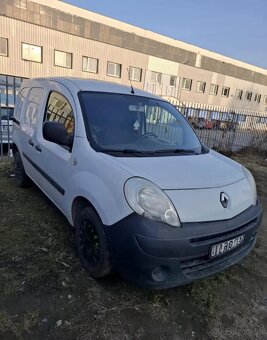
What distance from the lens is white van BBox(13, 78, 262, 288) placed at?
2.02m

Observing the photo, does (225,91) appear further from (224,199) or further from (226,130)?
(224,199)

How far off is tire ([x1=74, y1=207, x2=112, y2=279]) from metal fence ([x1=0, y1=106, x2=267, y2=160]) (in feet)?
22.5

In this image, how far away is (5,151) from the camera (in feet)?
22.5

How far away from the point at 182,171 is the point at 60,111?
5.54 feet

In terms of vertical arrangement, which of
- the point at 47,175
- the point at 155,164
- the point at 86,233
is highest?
the point at 155,164

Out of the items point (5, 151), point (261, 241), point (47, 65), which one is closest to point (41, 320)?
point (261, 241)

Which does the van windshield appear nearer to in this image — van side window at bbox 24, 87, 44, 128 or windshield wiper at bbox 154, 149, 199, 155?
windshield wiper at bbox 154, 149, 199, 155

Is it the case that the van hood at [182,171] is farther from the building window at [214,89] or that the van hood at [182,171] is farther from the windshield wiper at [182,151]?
the building window at [214,89]

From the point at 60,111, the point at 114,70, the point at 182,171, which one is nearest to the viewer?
the point at 182,171

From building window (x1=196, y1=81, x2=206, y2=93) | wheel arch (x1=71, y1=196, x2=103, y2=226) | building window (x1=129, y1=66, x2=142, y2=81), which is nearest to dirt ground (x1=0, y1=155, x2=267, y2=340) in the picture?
wheel arch (x1=71, y1=196, x2=103, y2=226)

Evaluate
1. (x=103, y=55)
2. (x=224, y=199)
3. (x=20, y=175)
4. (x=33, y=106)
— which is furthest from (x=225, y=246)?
(x=103, y=55)

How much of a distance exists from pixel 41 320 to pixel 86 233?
77 centimetres

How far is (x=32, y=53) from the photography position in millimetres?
18656

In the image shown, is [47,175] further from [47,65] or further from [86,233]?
[47,65]
